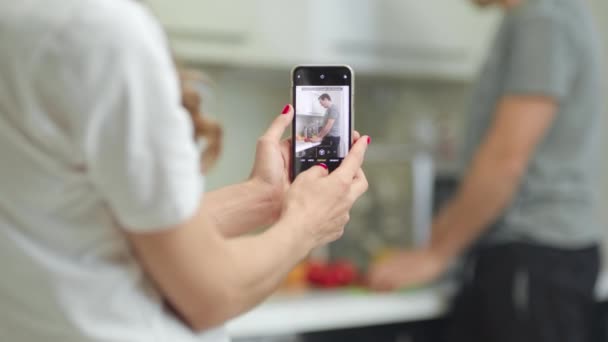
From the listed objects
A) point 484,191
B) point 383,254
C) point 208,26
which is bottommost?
point 383,254

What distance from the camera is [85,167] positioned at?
0.44 metres

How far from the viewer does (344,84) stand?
512 mm

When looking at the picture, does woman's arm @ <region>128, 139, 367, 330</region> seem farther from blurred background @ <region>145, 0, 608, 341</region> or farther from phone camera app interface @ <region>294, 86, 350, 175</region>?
blurred background @ <region>145, 0, 608, 341</region>

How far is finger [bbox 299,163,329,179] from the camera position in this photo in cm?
52

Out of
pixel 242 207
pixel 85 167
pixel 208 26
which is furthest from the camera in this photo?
pixel 208 26

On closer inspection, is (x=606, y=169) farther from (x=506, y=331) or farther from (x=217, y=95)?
(x=217, y=95)

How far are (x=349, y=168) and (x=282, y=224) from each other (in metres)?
0.06

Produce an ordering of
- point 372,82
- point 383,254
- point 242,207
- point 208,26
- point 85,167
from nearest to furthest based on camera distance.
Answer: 1. point 85,167
2. point 242,207
3. point 208,26
4. point 383,254
5. point 372,82

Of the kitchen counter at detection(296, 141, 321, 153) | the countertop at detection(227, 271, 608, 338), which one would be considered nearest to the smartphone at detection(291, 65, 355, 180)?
the kitchen counter at detection(296, 141, 321, 153)

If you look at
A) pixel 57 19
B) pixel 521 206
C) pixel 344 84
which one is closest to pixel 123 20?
pixel 57 19

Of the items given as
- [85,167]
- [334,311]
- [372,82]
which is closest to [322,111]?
[85,167]

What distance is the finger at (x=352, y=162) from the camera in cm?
51

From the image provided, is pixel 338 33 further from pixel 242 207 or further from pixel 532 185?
pixel 242 207

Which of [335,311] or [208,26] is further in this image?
[208,26]
